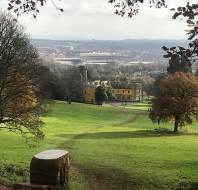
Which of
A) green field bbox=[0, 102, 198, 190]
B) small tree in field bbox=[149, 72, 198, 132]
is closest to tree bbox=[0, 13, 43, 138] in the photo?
green field bbox=[0, 102, 198, 190]

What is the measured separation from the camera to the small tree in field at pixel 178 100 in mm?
58156

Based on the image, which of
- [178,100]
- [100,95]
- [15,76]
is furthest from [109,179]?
[100,95]

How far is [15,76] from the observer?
29.2 metres

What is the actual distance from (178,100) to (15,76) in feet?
105

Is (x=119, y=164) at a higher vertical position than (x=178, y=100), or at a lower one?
lower

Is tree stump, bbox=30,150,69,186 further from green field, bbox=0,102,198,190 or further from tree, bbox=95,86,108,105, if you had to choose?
tree, bbox=95,86,108,105

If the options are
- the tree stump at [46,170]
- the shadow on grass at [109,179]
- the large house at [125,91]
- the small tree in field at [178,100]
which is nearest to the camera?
the tree stump at [46,170]

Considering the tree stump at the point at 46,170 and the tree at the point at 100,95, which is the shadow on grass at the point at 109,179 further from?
the tree at the point at 100,95

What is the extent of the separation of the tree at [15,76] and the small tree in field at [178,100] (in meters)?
30.7

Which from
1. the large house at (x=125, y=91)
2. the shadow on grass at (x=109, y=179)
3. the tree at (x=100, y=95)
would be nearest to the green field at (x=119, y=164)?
the shadow on grass at (x=109, y=179)

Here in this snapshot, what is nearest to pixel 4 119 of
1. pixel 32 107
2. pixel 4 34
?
pixel 32 107

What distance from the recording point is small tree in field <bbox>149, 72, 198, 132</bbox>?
5816 cm

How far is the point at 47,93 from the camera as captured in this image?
109ft

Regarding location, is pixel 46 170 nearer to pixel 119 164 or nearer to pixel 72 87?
pixel 119 164
